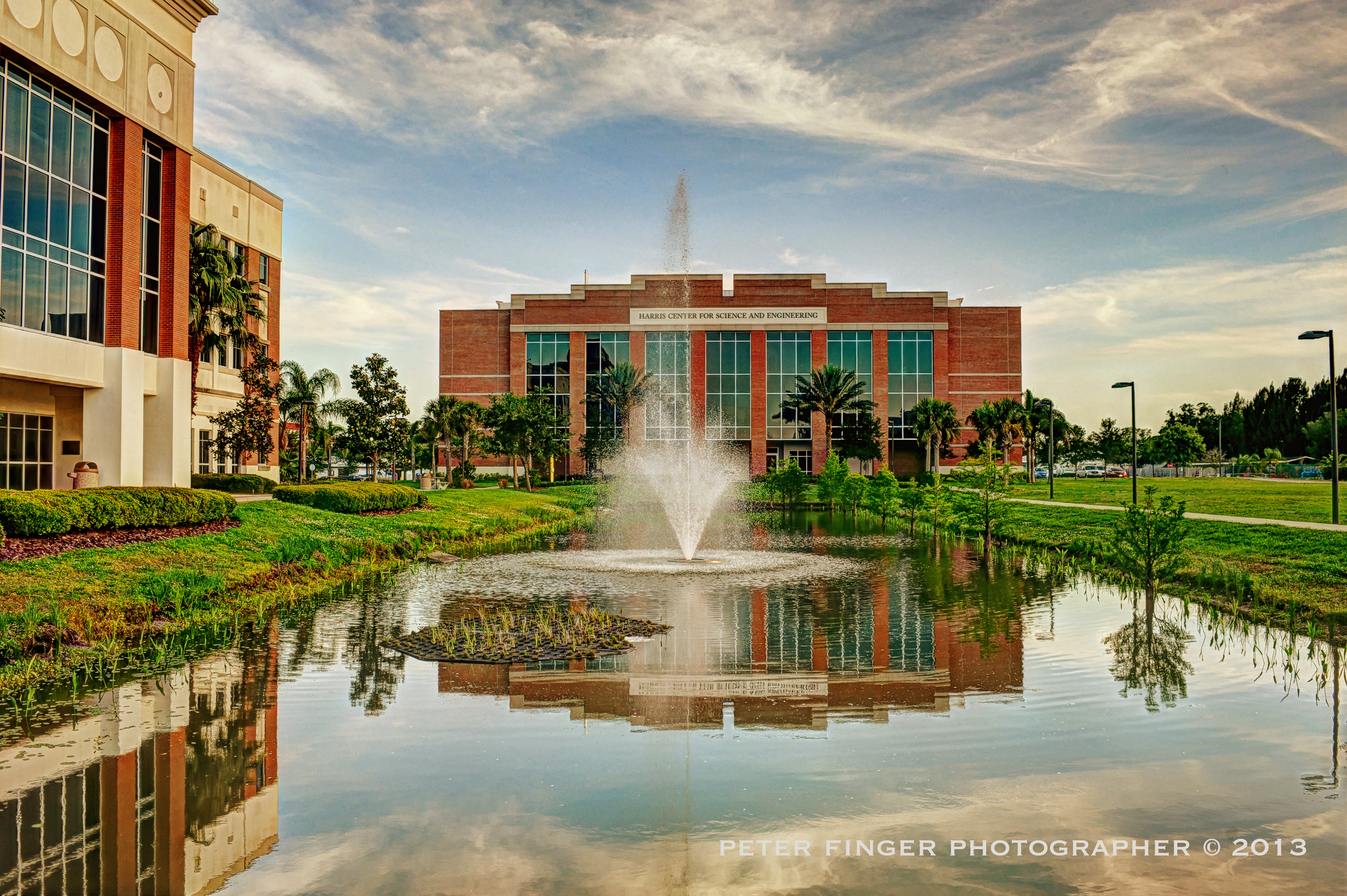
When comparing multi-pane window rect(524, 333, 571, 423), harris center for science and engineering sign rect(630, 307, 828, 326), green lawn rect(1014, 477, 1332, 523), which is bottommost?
green lawn rect(1014, 477, 1332, 523)

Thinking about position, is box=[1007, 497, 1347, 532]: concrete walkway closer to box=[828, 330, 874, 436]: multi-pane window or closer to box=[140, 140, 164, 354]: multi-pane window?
box=[140, 140, 164, 354]: multi-pane window

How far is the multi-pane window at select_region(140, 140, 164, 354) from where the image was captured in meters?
29.0

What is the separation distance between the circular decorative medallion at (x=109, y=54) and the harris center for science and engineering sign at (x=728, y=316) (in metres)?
51.3

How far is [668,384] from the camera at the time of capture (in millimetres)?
76000

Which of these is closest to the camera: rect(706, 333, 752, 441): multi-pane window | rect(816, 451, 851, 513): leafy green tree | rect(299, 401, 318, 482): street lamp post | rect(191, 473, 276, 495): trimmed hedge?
rect(191, 473, 276, 495): trimmed hedge

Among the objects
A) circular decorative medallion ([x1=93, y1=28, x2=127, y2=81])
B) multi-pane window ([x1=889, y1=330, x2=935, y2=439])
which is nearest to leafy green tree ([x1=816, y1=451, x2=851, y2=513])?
multi-pane window ([x1=889, y1=330, x2=935, y2=439])

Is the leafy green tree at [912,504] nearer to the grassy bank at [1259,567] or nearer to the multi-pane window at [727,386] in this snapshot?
the grassy bank at [1259,567]

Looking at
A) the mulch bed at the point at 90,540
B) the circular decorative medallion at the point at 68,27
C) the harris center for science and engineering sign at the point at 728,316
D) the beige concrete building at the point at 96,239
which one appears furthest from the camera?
the harris center for science and engineering sign at the point at 728,316

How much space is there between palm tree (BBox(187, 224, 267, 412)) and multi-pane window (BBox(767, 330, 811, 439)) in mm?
46255

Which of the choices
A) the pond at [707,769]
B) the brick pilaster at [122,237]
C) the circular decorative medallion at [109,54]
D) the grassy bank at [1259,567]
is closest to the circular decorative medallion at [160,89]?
the circular decorative medallion at [109,54]

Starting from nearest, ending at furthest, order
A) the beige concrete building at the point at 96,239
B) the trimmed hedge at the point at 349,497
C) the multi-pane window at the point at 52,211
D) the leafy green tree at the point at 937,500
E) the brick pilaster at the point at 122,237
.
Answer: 1. the multi-pane window at the point at 52,211
2. the beige concrete building at the point at 96,239
3. the brick pilaster at the point at 122,237
4. the trimmed hedge at the point at 349,497
5. the leafy green tree at the point at 937,500

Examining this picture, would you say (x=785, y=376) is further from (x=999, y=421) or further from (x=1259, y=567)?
(x=1259, y=567)

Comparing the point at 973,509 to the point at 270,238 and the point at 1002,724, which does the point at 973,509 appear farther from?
the point at 270,238

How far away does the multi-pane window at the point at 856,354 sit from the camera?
75562 mm
